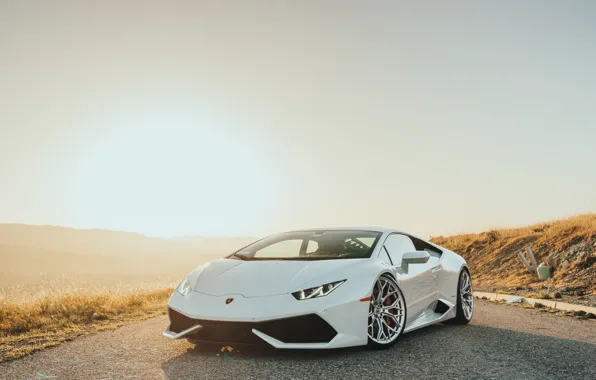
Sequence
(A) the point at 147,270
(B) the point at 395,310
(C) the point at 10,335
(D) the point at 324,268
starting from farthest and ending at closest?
(A) the point at 147,270 → (C) the point at 10,335 → (B) the point at 395,310 → (D) the point at 324,268

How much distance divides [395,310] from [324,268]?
1.11 metres

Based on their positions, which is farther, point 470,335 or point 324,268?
point 470,335

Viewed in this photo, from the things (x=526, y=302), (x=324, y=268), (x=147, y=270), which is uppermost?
(x=324, y=268)

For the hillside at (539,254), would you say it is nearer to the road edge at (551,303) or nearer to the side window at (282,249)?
the road edge at (551,303)

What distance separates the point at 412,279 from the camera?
625 cm

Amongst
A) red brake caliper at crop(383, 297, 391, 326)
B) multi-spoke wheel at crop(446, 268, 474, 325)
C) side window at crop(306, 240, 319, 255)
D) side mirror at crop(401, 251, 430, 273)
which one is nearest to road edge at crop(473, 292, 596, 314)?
multi-spoke wheel at crop(446, 268, 474, 325)

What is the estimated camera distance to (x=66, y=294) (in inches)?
411

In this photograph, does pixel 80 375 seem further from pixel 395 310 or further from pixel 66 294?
pixel 66 294

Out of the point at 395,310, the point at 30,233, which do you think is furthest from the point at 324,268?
the point at 30,233

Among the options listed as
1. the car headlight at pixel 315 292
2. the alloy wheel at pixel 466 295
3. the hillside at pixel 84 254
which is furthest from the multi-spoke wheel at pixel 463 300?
the hillside at pixel 84 254

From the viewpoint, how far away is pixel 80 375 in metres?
4.54

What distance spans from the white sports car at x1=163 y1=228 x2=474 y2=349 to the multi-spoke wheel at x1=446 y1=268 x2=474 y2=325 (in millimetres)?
759

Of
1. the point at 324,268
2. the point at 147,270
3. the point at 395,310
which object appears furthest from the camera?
the point at 147,270

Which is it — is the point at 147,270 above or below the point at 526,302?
below
